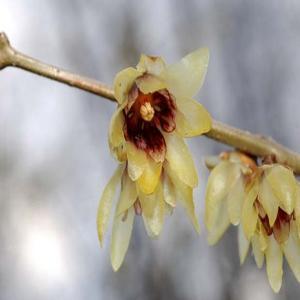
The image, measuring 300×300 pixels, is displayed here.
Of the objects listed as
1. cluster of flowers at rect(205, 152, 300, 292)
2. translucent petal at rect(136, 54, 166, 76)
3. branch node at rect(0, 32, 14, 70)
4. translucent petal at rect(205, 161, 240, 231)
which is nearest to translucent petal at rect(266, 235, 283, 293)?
cluster of flowers at rect(205, 152, 300, 292)

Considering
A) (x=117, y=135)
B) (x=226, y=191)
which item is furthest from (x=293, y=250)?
(x=117, y=135)

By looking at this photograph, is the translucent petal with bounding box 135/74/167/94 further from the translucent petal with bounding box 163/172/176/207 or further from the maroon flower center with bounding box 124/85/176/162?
the translucent petal with bounding box 163/172/176/207

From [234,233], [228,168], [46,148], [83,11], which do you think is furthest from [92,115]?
[228,168]

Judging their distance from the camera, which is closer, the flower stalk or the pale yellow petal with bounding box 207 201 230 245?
the flower stalk

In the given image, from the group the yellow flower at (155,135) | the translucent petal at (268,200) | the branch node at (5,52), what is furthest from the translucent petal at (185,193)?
the branch node at (5,52)

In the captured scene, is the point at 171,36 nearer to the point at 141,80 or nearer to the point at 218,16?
the point at 218,16

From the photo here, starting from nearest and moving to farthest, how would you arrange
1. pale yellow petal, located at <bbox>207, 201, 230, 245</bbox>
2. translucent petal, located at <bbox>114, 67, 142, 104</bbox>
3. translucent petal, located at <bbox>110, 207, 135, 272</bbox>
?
translucent petal, located at <bbox>114, 67, 142, 104</bbox>, translucent petal, located at <bbox>110, 207, 135, 272</bbox>, pale yellow petal, located at <bbox>207, 201, 230, 245</bbox>

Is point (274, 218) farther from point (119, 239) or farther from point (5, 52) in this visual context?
point (5, 52)
